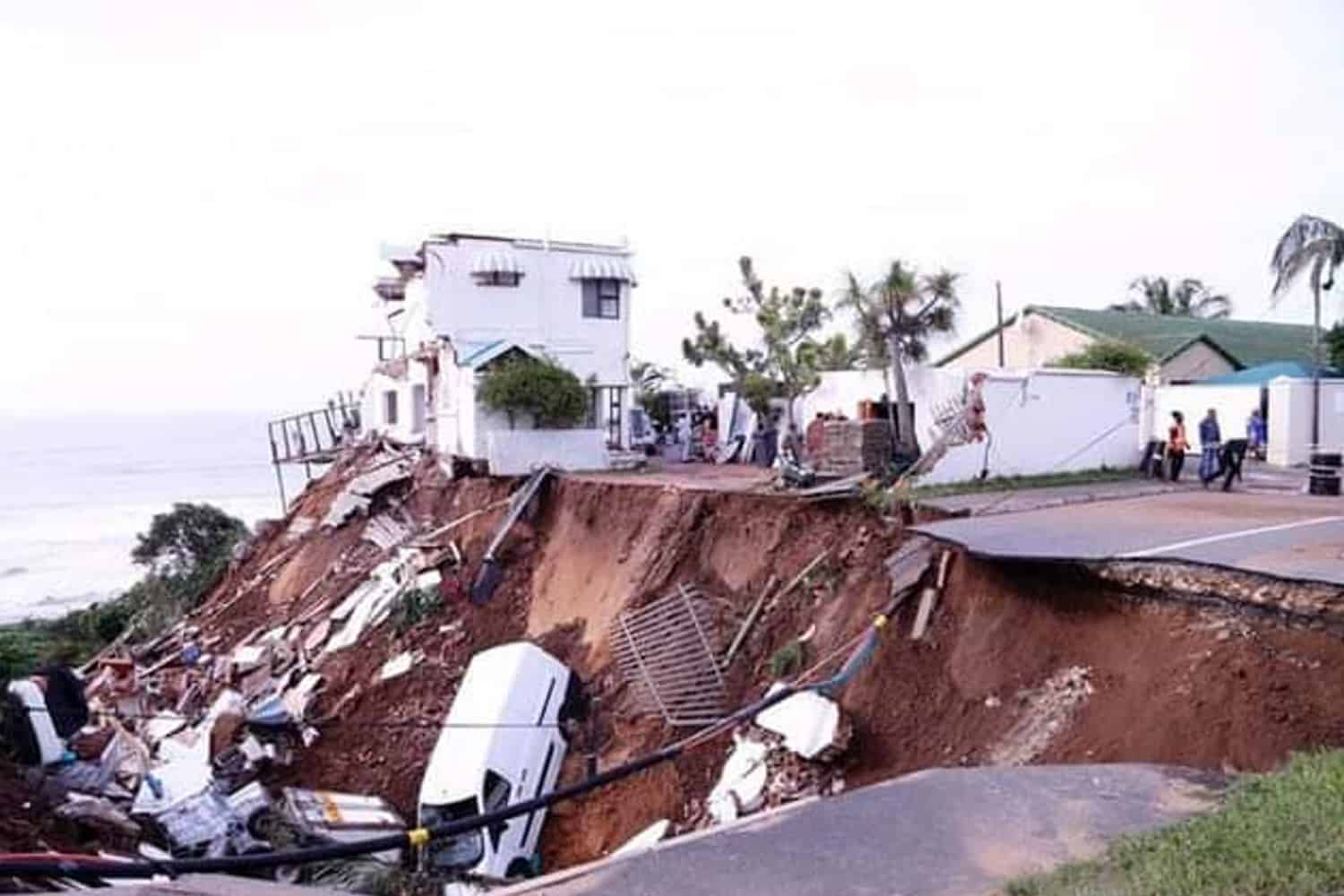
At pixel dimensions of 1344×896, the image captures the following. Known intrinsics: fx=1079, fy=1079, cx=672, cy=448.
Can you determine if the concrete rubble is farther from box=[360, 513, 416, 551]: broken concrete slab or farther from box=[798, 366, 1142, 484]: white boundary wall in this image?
box=[360, 513, 416, 551]: broken concrete slab

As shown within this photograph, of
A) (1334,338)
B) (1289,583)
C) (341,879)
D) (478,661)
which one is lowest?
(341,879)

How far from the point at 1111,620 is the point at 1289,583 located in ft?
5.47

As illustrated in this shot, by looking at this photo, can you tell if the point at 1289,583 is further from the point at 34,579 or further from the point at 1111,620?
the point at 34,579

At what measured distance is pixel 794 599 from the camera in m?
14.7

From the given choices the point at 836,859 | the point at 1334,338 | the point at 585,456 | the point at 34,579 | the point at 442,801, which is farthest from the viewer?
the point at 34,579

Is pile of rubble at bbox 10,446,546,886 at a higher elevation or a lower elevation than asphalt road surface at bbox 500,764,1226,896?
lower

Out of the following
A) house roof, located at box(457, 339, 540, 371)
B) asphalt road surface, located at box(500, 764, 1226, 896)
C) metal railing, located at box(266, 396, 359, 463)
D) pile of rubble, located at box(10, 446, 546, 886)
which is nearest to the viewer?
asphalt road surface, located at box(500, 764, 1226, 896)

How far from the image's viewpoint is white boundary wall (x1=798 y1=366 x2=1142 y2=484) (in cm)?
1795

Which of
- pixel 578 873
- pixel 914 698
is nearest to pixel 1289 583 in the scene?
pixel 914 698

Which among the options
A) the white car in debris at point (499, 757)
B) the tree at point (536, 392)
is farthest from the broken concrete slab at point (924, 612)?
the tree at point (536, 392)

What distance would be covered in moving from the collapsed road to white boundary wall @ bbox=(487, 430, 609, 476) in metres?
0.64

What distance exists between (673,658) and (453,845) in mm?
4330

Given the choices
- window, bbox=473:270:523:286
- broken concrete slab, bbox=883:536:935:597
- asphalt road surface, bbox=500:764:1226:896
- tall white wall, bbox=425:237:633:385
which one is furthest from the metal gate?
window, bbox=473:270:523:286

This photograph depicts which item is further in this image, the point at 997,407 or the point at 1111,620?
the point at 997,407
